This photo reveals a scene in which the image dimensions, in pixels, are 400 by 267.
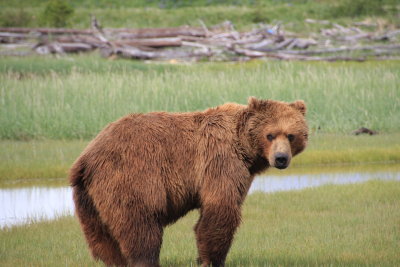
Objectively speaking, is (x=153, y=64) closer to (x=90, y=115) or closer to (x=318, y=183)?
(x=90, y=115)

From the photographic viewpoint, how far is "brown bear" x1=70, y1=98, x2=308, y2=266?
18.0ft

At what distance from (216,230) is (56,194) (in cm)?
568

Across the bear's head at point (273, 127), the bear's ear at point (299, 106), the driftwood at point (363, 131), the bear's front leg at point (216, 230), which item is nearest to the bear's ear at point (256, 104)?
the bear's head at point (273, 127)

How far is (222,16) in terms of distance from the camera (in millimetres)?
36688

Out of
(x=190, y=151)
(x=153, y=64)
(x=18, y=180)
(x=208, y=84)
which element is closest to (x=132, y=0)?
(x=153, y=64)

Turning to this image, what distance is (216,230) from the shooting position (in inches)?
227

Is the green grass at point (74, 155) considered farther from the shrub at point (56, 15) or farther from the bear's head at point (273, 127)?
the shrub at point (56, 15)

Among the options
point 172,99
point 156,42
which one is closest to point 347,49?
point 156,42

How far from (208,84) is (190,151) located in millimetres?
11724

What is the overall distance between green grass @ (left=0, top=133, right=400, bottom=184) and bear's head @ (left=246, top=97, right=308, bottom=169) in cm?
639

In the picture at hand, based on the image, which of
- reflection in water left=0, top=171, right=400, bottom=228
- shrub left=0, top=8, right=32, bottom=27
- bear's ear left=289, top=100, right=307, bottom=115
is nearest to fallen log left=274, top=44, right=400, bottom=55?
shrub left=0, top=8, right=32, bottom=27

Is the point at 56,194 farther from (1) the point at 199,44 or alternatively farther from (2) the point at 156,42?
(1) the point at 199,44

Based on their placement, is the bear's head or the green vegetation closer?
the bear's head

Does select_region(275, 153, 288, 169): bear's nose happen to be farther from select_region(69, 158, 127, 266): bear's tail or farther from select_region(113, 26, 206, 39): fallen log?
select_region(113, 26, 206, 39): fallen log
